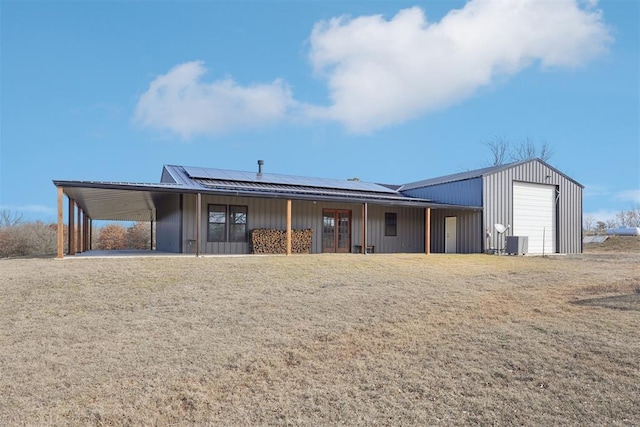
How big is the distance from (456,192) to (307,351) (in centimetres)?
1625

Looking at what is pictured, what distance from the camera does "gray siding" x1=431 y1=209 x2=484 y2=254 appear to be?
19006 mm

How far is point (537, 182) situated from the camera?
2061 centimetres

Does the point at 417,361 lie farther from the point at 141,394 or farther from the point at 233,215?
the point at 233,215

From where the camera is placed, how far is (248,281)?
946 cm

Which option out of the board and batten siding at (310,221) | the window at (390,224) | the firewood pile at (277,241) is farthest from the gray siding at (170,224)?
the window at (390,224)

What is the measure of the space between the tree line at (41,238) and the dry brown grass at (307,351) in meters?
18.9

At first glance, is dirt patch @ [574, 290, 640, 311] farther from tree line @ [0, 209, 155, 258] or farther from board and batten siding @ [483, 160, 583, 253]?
tree line @ [0, 209, 155, 258]

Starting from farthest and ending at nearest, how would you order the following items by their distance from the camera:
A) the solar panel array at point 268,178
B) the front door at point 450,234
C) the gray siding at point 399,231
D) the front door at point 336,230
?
the front door at point 450,234 → the gray siding at point 399,231 → the solar panel array at point 268,178 → the front door at point 336,230

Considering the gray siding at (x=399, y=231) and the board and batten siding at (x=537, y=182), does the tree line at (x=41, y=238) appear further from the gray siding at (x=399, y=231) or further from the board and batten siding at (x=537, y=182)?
the board and batten siding at (x=537, y=182)

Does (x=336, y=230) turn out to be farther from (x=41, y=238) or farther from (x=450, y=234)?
(x=41, y=238)

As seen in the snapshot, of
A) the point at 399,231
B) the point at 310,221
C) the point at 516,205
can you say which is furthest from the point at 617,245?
the point at 310,221

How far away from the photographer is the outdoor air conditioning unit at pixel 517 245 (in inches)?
714

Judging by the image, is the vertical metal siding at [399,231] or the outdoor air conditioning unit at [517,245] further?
the vertical metal siding at [399,231]

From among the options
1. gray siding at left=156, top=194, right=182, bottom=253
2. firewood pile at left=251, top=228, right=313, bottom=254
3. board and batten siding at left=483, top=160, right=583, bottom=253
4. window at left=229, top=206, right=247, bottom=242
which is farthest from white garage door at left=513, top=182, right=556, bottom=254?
gray siding at left=156, top=194, right=182, bottom=253
